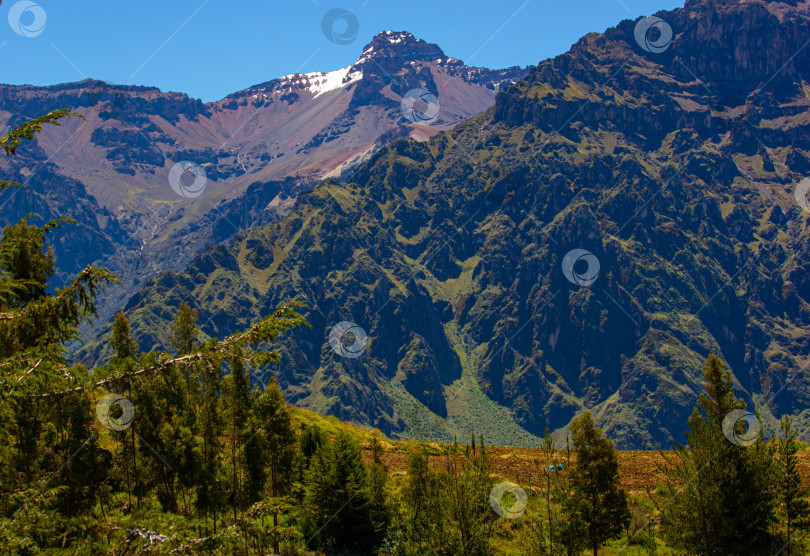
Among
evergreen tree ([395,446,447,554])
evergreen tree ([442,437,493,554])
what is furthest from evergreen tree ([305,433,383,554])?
evergreen tree ([442,437,493,554])

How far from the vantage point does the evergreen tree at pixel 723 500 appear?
3152 cm

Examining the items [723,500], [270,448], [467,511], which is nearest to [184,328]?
[270,448]

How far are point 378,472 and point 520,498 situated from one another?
9668 mm

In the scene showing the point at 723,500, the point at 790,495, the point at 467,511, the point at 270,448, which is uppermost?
the point at 270,448

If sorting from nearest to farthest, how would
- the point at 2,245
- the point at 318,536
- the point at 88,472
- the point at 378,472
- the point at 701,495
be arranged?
the point at 2,245 → the point at 701,495 → the point at 88,472 → the point at 318,536 → the point at 378,472

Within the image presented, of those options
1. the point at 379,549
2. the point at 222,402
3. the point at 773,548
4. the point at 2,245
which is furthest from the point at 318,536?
the point at 2,245

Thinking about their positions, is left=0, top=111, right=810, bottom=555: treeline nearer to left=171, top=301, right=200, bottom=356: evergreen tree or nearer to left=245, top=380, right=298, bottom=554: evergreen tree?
left=245, top=380, right=298, bottom=554: evergreen tree

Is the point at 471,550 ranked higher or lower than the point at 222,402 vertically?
lower

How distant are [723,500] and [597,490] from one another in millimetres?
7014

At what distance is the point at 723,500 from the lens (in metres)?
31.7

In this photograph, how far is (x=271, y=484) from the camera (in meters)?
41.0

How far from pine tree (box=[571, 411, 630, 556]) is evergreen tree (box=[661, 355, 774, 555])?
12.4 feet

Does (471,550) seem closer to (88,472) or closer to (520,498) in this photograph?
(520,498)

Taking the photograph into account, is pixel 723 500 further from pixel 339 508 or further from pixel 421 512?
pixel 339 508
